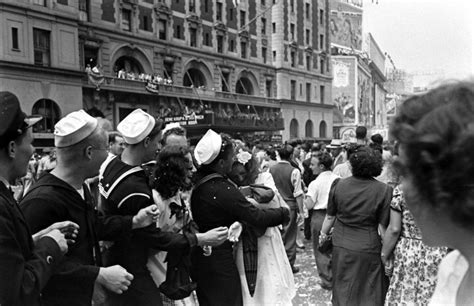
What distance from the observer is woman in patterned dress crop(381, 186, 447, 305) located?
3.59 metres

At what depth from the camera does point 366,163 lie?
4.27m

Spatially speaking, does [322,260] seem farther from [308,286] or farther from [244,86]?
[244,86]

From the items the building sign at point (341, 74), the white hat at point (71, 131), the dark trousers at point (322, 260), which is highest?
the building sign at point (341, 74)

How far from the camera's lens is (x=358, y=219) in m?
4.23

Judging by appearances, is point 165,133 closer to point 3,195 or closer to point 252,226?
point 252,226

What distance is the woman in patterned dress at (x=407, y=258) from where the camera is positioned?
3.59m

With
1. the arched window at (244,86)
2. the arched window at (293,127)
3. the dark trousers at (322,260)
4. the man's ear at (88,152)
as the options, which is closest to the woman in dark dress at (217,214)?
the man's ear at (88,152)

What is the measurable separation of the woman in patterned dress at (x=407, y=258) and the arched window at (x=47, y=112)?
2250cm

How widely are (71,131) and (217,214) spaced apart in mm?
1395

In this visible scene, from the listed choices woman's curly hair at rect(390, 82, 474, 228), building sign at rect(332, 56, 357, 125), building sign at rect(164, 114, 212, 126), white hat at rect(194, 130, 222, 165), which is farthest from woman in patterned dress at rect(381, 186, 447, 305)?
building sign at rect(332, 56, 357, 125)

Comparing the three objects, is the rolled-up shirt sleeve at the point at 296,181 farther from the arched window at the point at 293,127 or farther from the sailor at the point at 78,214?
the arched window at the point at 293,127

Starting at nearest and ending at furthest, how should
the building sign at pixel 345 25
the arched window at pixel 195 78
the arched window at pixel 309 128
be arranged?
1. the arched window at pixel 195 78
2. the arched window at pixel 309 128
3. the building sign at pixel 345 25

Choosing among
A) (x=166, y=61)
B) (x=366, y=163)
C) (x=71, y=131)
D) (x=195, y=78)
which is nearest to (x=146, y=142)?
(x=71, y=131)

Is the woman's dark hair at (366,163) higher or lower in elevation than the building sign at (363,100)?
lower
